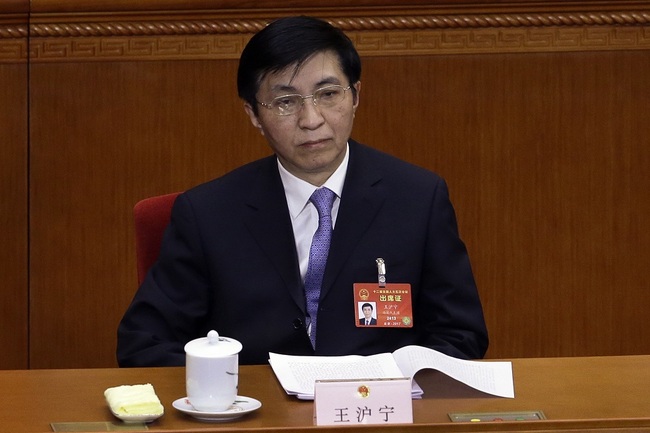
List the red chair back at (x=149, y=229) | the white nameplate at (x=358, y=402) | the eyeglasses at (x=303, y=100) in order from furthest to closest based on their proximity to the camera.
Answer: the red chair back at (x=149, y=229) → the eyeglasses at (x=303, y=100) → the white nameplate at (x=358, y=402)

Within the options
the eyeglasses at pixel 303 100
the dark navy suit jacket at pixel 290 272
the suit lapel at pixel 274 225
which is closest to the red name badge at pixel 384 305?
the dark navy suit jacket at pixel 290 272

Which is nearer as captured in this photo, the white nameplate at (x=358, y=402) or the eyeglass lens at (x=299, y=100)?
the white nameplate at (x=358, y=402)

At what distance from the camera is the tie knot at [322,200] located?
2639 mm

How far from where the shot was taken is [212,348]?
191cm

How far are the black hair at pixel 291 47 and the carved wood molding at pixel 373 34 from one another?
0.97 meters

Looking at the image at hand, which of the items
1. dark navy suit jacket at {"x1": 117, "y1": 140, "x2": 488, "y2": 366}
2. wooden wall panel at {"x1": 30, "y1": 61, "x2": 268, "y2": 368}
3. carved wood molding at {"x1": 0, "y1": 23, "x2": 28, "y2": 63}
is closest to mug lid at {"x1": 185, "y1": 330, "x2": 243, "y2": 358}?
dark navy suit jacket at {"x1": 117, "y1": 140, "x2": 488, "y2": 366}

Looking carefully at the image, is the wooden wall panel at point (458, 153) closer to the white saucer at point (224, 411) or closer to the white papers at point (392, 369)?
the white papers at point (392, 369)

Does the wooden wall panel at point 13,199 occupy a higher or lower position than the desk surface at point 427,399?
higher

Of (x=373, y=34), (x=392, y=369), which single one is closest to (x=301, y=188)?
(x=392, y=369)

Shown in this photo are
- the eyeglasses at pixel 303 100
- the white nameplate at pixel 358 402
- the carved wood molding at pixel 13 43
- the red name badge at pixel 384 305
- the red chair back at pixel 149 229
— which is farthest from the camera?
the carved wood molding at pixel 13 43

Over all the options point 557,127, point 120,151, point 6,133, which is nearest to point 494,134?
point 557,127

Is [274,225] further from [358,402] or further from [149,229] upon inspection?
[358,402]

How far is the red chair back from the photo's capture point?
2.69 metres

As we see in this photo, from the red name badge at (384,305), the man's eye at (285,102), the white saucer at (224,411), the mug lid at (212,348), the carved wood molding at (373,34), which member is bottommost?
the white saucer at (224,411)
